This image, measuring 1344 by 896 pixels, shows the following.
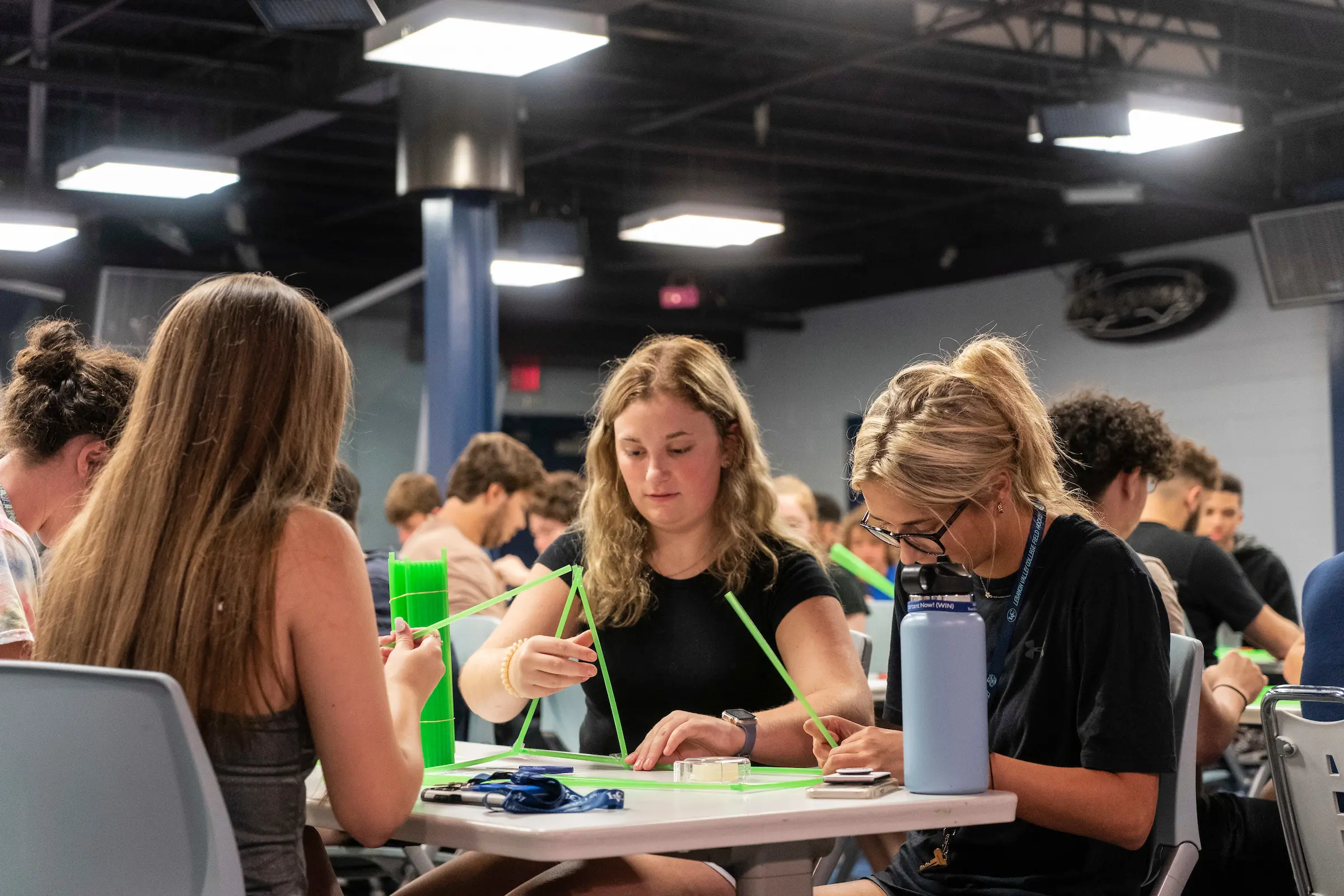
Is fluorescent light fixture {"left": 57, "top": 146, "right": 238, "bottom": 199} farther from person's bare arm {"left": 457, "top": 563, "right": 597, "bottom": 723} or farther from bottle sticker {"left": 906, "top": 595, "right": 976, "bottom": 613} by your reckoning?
bottle sticker {"left": 906, "top": 595, "right": 976, "bottom": 613}

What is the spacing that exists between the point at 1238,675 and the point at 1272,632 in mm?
1261

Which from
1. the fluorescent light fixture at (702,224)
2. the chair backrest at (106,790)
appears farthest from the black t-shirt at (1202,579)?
the fluorescent light fixture at (702,224)

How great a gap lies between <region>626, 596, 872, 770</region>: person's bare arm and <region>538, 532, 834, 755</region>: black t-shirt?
34mm

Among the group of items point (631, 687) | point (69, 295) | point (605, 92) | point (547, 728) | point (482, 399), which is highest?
point (605, 92)

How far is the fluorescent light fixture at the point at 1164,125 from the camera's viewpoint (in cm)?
656

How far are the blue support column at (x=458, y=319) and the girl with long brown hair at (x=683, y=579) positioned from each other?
409cm

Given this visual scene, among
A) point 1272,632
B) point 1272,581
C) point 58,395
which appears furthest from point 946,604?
point 1272,581

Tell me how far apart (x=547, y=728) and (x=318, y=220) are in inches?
346

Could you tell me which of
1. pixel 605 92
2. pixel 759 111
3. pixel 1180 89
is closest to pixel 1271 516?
pixel 1180 89

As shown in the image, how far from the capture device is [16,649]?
210cm

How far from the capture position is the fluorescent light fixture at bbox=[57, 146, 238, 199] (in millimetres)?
7254

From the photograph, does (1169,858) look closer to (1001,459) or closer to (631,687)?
(1001,459)

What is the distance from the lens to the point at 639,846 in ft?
4.86

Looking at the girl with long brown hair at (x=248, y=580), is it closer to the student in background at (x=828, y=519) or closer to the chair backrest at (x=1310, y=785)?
the chair backrest at (x=1310, y=785)
